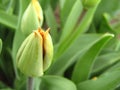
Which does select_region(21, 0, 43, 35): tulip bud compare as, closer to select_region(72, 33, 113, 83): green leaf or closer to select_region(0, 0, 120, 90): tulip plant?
select_region(0, 0, 120, 90): tulip plant

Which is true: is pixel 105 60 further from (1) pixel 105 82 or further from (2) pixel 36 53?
(2) pixel 36 53

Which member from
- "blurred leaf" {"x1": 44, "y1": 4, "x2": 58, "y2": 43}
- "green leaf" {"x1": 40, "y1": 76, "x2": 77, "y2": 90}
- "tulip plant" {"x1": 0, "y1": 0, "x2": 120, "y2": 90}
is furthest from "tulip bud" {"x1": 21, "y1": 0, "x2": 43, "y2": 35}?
"blurred leaf" {"x1": 44, "y1": 4, "x2": 58, "y2": 43}

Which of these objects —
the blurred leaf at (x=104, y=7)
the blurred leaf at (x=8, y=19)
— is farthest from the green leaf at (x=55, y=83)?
the blurred leaf at (x=104, y=7)

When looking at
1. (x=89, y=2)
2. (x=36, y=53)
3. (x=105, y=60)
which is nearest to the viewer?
(x=36, y=53)

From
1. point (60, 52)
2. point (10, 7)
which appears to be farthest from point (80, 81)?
point (10, 7)

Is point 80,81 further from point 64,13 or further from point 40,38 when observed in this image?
point 40,38

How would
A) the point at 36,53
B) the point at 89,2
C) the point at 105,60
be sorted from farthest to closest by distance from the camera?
the point at 105,60 < the point at 89,2 < the point at 36,53

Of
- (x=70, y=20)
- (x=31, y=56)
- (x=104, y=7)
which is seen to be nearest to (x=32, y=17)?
(x=31, y=56)
